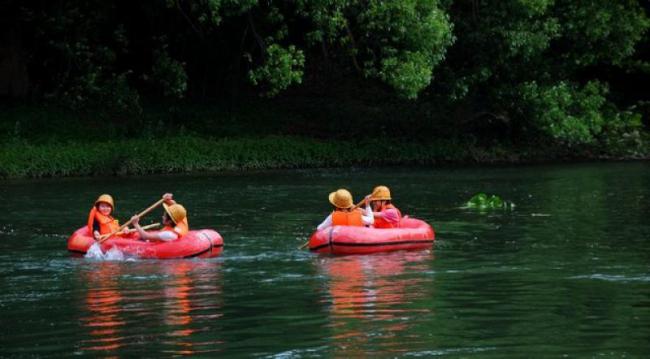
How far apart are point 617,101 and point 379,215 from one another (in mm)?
25476

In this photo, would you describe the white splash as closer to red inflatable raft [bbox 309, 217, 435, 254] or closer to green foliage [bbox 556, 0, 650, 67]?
red inflatable raft [bbox 309, 217, 435, 254]

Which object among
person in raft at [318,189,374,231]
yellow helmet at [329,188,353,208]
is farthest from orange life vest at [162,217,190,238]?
yellow helmet at [329,188,353,208]

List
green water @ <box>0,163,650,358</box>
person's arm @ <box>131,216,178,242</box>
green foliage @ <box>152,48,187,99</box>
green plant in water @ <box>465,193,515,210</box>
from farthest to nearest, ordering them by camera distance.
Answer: green foliage @ <box>152,48,187,99</box>
green plant in water @ <box>465,193,515,210</box>
person's arm @ <box>131,216,178,242</box>
green water @ <box>0,163,650,358</box>

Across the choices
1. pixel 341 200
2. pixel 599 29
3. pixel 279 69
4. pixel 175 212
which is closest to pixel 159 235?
pixel 175 212

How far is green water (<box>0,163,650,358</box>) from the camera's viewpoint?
40.8 feet

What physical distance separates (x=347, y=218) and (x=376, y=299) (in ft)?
16.2

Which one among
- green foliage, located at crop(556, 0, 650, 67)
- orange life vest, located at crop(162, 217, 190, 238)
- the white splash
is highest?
green foliage, located at crop(556, 0, 650, 67)

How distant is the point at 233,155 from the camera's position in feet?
119

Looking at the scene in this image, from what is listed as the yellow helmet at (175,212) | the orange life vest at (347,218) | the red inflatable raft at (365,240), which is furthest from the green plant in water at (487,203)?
the yellow helmet at (175,212)

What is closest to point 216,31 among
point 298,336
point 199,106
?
point 199,106

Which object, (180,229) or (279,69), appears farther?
(279,69)

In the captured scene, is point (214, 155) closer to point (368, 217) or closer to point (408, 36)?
point (408, 36)

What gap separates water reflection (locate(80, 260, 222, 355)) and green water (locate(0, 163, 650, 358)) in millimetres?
30

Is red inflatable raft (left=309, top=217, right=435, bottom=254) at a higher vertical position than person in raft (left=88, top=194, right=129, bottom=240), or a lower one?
lower
